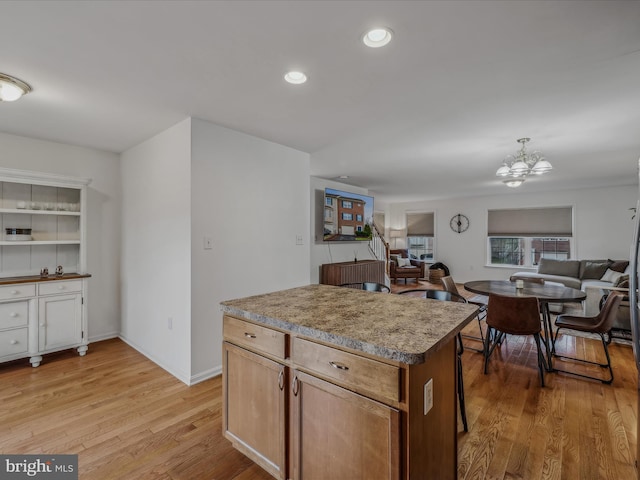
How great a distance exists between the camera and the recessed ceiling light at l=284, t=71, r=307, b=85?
2.01m

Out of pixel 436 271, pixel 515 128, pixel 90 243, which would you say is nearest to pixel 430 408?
pixel 515 128

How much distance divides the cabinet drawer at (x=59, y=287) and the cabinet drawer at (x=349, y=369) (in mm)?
3147

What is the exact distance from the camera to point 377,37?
162 cm

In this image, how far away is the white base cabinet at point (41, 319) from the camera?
2.95 meters

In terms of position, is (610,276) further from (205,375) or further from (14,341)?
(14,341)

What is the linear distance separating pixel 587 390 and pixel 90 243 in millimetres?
5420

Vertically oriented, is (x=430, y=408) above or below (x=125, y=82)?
below

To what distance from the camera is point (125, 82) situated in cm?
212

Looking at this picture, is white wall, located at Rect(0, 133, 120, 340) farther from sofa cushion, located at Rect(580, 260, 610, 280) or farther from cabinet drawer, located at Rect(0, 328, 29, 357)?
sofa cushion, located at Rect(580, 260, 610, 280)

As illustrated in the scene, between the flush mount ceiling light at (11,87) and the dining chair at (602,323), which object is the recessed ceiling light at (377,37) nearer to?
the flush mount ceiling light at (11,87)

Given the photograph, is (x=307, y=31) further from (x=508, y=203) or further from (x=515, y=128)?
(x=508, y=203)

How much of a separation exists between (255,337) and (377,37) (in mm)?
1731

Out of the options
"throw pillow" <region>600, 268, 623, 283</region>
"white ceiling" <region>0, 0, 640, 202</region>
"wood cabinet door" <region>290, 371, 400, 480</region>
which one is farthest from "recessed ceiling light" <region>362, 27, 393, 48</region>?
"throw pillow" <region>600, 268, 623, 283</region>

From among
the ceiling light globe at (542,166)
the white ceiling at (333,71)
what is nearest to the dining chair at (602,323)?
the ceiling light globe at (542,166)
